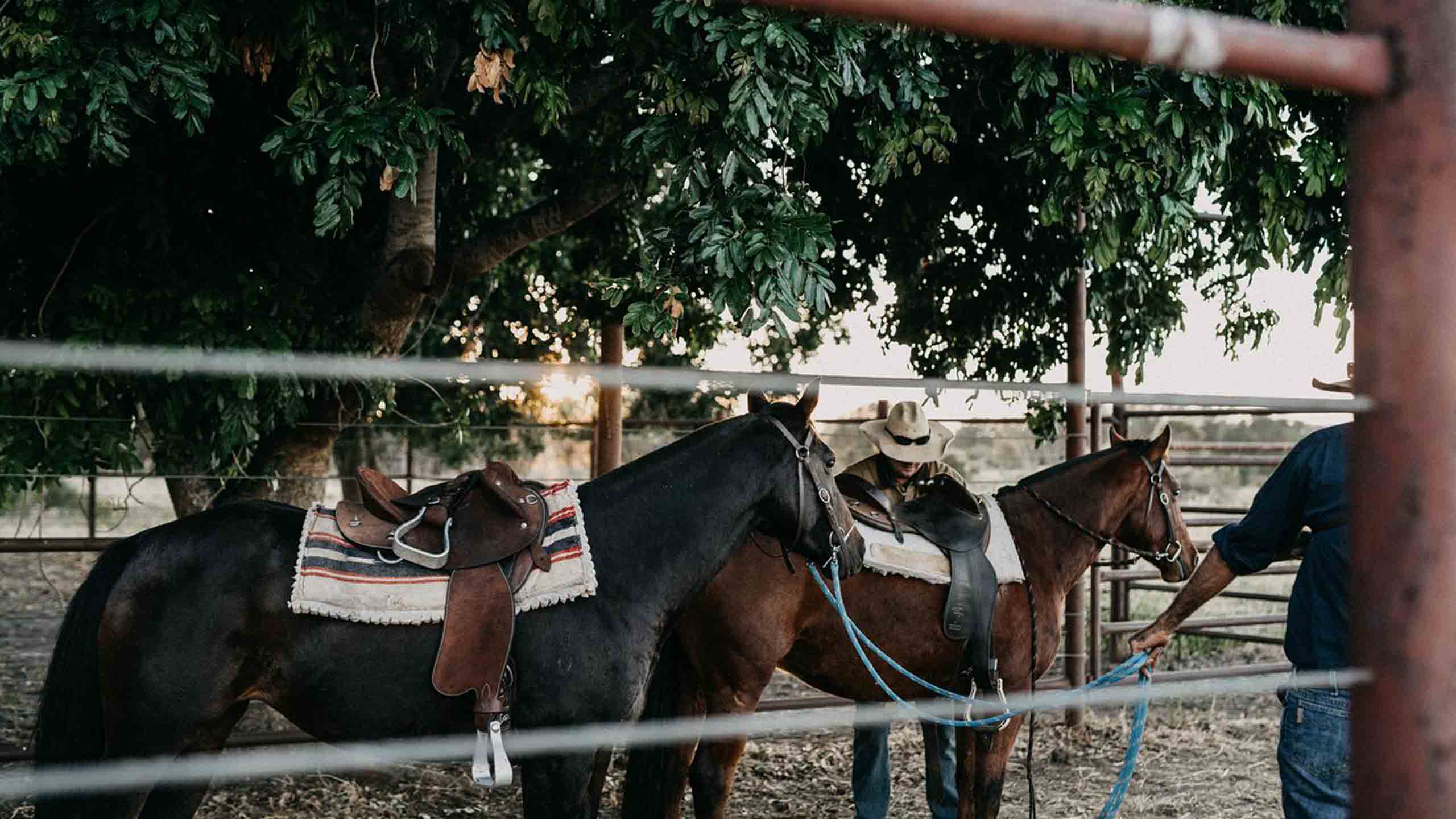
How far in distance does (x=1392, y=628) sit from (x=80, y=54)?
146 inches

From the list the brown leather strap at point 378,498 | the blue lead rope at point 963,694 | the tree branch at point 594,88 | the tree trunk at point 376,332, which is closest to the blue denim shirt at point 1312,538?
the blue lead rope at point 963,694

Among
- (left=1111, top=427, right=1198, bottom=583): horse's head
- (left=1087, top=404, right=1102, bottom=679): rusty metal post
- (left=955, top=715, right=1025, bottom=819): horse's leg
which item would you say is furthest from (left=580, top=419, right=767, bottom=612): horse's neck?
(left=1087, top=404, right=1102, bottom=679): rusty metal post

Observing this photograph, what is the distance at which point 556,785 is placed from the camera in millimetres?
2961

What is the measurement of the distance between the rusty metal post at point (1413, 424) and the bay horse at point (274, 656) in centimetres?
224

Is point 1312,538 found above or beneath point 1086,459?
beneath

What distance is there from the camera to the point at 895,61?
394 centimetres

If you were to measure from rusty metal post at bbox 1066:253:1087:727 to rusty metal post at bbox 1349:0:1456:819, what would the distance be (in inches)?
196

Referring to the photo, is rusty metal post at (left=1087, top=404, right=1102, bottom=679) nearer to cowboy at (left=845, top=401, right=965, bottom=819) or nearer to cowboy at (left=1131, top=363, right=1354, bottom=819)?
cowboy at (left=845, top=401, right=965, bottom=819)

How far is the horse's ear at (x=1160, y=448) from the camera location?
4.37 metres

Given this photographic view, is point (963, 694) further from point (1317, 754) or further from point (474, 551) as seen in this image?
point (474, 551)

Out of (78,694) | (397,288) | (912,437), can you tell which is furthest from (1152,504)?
(78,694)

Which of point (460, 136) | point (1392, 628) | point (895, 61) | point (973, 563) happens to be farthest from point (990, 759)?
point (1392, 628)

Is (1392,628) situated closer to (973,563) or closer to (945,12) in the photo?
(945,12)

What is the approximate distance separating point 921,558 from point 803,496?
3.17ft
